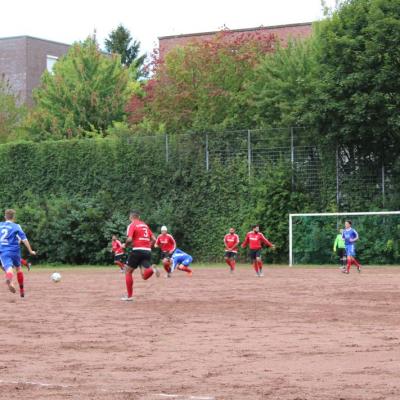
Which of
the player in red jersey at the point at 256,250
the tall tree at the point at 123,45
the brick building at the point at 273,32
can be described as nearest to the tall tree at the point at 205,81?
the brick building at the point at 273,32

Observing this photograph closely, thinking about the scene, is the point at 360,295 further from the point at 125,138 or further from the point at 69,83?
the point at 69,83

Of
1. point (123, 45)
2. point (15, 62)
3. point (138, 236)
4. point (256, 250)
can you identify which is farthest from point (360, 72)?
point (123, 45)

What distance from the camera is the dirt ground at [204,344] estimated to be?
10.6m

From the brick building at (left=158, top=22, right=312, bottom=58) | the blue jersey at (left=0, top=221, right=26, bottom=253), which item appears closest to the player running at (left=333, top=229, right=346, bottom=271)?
the blue jersey at (left=0, top=221, right=26, bottom=253)

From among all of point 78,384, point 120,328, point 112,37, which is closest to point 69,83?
point 112,37

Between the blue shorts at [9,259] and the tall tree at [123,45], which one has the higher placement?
the tall tree at [123,45]

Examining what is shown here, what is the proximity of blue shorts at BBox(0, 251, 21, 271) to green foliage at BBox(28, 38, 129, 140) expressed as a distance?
37.5 metres

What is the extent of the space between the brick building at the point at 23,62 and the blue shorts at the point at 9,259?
5825cm

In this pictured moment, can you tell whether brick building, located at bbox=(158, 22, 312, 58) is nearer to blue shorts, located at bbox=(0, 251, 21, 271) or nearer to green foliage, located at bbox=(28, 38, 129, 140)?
green foliage, located at bbox=(28, 38, 129, 140)

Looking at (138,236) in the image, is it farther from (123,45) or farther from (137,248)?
(123,45)

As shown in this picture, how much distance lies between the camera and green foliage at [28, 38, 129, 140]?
61688mm

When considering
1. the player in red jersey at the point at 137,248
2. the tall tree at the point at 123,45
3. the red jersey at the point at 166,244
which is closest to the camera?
the player in red jersey at the point at 137,248

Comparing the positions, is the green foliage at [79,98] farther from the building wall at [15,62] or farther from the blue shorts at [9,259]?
the blue shorts at [9,259]

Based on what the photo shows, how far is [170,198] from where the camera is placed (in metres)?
50.2
